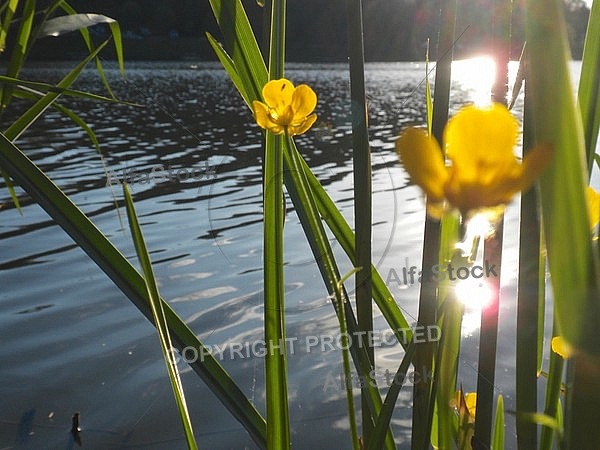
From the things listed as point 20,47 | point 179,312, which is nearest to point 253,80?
point 20,47

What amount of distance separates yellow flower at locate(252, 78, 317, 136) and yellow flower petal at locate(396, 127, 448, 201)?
275 millimetres

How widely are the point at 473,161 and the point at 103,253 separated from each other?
35 cm

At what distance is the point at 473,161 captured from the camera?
24 cm

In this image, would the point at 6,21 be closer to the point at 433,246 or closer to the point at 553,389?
the point at 433,246

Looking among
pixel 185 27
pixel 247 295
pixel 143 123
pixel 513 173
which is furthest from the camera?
pixel 185 27

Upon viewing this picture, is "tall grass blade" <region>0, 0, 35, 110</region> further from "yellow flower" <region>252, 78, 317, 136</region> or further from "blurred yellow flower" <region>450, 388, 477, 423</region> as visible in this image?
"blurred yellow flower" <region>450, 388, 477, 423</region>

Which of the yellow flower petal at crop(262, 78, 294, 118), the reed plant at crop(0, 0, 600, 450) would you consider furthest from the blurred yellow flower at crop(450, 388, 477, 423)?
the yellow flower petal at crop(262, 78, 294, 118)

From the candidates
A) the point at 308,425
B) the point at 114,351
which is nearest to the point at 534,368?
the point at 308,425

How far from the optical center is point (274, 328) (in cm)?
50

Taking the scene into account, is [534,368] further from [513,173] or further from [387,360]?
[387,360]

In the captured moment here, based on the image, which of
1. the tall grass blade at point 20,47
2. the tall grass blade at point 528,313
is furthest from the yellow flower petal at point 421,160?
the tall grass blade at point 20,47

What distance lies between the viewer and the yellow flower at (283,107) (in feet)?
1.63

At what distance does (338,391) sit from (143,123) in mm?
10095

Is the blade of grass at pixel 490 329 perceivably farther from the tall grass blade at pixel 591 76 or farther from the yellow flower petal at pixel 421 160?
the yellow flower petal at pixel 421 160
